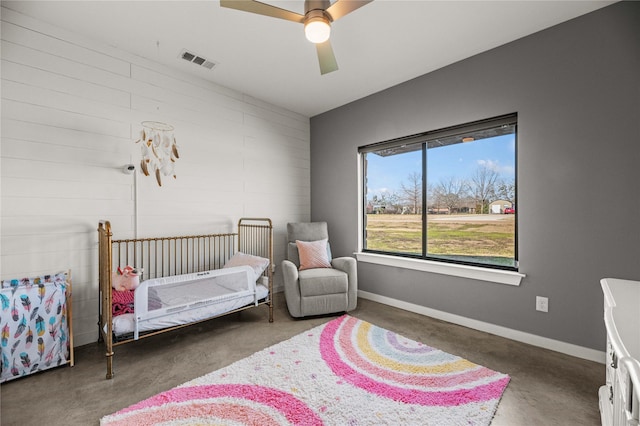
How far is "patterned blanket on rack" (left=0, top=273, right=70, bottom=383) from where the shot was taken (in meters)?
1.88

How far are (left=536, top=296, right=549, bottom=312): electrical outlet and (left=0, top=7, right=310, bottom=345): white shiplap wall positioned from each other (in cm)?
321

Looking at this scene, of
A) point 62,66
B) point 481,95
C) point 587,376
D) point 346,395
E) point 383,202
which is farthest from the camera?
point 383,202

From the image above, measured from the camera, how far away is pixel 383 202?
3779 mm

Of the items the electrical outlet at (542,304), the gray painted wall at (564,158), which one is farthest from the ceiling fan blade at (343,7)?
the electrical outlet at (542,304)

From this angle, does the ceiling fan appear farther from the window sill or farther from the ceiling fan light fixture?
the window sill

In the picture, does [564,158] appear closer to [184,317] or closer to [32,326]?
[184,317]

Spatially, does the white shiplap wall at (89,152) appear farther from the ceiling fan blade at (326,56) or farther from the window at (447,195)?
the window at (447,195)

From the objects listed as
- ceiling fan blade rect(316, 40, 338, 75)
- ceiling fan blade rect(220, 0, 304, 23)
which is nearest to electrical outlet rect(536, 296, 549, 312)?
ceiling fan blade rect(316, 40, 338, 75)

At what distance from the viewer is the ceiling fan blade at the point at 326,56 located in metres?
2.05

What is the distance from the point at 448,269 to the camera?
2.99 metres

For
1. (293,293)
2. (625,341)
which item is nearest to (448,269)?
(293,293)

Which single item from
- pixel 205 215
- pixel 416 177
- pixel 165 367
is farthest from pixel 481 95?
pixel 165 367

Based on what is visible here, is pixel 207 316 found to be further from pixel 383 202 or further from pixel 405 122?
pixel 405 122

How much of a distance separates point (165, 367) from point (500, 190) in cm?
330
